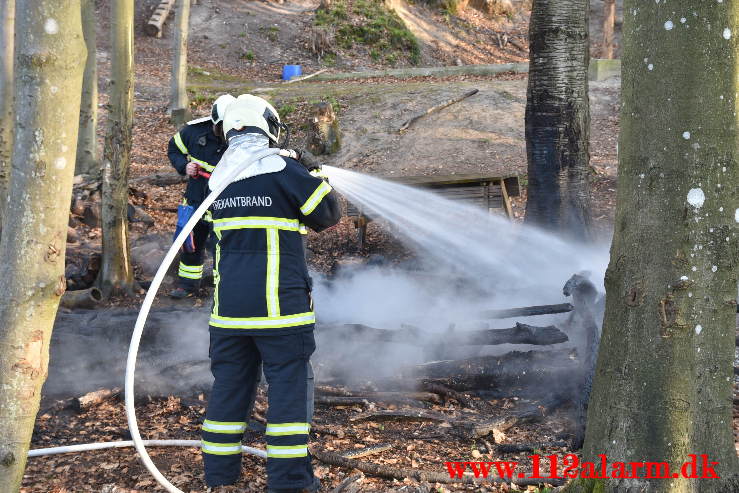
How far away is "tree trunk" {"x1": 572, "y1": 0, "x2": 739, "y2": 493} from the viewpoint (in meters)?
2.95

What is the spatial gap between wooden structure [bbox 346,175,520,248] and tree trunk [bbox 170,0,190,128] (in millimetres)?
6117

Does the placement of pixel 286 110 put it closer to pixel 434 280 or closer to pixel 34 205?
pixel 434 280

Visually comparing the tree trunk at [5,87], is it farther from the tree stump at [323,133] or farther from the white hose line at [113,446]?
the tree stump at [323,133]

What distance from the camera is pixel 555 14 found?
7.59 meters

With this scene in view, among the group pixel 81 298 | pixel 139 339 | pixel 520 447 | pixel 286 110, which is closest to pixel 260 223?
pixel 139 339

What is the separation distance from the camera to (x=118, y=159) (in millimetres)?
7293

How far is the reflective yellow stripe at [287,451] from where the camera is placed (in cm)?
381

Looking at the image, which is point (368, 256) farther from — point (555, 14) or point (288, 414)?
point (288, 414)

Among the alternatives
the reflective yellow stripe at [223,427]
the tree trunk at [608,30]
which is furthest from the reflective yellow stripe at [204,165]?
the tree trunk at [608,30]

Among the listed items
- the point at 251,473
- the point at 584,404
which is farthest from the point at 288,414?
the point at 584,404

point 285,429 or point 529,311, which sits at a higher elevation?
point 529,311

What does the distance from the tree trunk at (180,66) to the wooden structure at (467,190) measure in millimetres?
6117

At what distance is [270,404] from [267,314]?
0.45 m

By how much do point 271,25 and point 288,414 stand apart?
2093 centimetres
